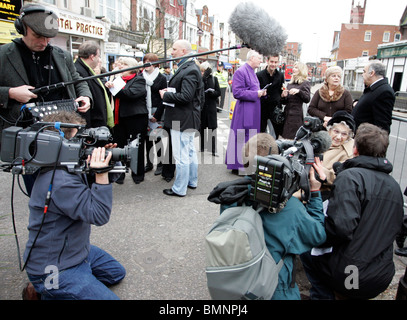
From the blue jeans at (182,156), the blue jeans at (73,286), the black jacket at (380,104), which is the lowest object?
the blue jeans at (73,286)

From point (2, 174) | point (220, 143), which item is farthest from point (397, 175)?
point (2, 174)

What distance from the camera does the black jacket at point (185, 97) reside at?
172 inches

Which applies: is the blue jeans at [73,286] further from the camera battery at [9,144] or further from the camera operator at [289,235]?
the camera operator at [289,235]

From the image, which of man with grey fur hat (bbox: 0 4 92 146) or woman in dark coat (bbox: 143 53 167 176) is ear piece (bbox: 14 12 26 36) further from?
woman in dark coat (bbox: 143 53 167 176)

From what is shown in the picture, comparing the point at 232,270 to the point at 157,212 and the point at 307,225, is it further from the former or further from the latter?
the point at 157,212

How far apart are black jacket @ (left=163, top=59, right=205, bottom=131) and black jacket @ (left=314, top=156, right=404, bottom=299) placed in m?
2.65

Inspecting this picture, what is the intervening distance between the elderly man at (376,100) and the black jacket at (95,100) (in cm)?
349

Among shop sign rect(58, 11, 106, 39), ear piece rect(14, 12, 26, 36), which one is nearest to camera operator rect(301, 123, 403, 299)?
ear piece rect(14, 12, 26, 36)

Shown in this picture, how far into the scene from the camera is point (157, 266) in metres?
2.93

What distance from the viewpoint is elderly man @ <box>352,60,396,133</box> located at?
406 centimetres

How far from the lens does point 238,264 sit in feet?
5.16

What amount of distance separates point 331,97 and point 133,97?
116 inches

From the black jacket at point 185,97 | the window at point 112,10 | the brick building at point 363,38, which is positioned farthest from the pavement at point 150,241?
the brick building at point 363,38
